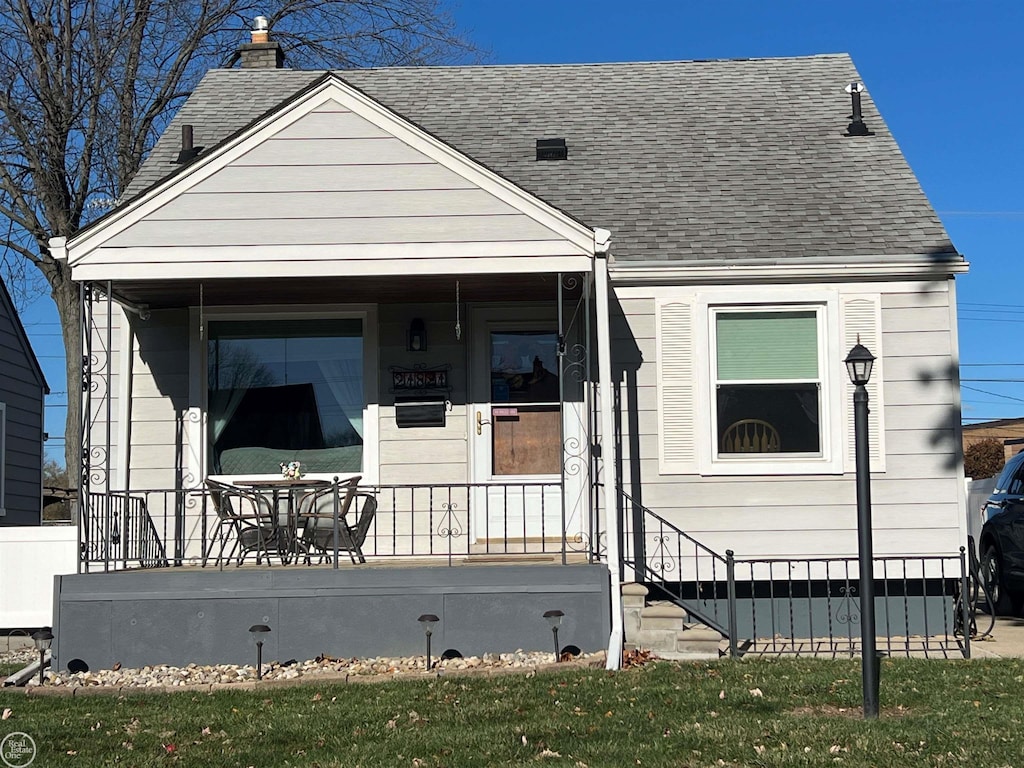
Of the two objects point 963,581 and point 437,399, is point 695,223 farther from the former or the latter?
point 963,581

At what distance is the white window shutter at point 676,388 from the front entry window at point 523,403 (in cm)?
102

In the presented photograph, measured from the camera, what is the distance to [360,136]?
9.36 metres

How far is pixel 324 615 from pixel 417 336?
3.07 meters

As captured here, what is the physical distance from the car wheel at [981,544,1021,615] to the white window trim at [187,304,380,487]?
6539 mm

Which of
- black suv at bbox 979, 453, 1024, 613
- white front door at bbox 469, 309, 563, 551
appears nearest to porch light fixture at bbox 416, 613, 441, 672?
white front door at bbox 469, 309, 563, 551

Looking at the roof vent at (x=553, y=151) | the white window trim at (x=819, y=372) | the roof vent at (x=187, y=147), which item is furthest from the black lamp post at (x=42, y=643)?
the roof vent at (x=553, y=151)

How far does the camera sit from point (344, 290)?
10500 mm

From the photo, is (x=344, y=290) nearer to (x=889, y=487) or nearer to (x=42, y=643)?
(x=42, y=643)

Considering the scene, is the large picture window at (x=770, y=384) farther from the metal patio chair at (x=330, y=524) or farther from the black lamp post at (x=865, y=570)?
the black lamp post at (x=865, y=570)

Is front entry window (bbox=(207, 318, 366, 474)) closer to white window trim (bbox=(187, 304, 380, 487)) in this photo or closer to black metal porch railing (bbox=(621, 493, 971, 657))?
white window trim (bbox=(187, 304, 380, 487))

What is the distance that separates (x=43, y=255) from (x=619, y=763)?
56.9 ft

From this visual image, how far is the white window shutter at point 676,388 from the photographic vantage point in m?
10.6

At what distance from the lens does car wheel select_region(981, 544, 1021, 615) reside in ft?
40.7

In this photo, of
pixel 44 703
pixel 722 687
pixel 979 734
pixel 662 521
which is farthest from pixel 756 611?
pixel 44 703
